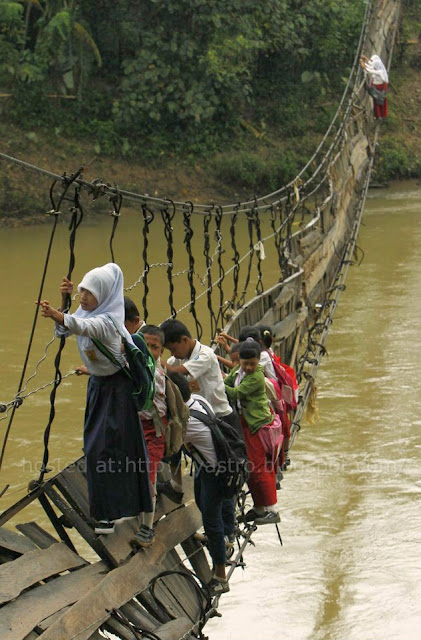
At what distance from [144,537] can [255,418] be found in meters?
0.85

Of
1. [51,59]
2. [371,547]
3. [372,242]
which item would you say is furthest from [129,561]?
[51,59]

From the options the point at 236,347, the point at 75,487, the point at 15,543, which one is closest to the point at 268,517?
the point at 236,347

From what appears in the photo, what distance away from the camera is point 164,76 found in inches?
482

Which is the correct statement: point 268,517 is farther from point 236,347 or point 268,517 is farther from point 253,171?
point 253,171

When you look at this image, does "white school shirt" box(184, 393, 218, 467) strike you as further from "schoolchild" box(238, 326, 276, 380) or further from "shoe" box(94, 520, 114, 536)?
"schoolchild" box(238, 326, 276, 380)

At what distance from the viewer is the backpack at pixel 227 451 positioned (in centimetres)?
329

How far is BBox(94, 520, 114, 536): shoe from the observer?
2932 millimetres

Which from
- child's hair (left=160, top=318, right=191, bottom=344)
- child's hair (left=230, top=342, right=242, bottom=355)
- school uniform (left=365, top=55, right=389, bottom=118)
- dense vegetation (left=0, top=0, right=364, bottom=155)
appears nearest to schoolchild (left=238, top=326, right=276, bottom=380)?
child's hair (left=230, top=342, right=242, bottom=355)

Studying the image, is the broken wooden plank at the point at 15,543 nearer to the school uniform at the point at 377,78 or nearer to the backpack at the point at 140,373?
the backpack at the point at 140,373

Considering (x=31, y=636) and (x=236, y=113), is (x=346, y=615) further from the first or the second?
(x=236, y=113)

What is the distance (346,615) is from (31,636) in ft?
8.55

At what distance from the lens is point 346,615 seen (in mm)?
4828

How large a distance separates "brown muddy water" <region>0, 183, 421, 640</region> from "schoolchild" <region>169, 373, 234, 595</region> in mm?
1281

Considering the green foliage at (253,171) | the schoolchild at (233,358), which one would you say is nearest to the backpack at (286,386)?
the schoolchild at (233,358)
